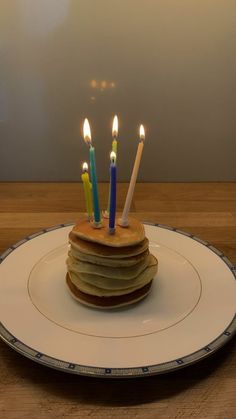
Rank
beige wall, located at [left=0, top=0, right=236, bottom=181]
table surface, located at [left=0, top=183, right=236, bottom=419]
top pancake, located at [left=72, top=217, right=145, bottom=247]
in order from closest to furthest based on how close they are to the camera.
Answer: table surface, located at [left=0, top=183, right=236, bottom=419], top pancake, located at [left=72, top=217, right=145, bottom=247], beige wall, located at [left=0, top=0, right=236, bottom=181]

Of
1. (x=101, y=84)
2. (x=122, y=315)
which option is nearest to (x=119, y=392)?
(x=122, y=315)

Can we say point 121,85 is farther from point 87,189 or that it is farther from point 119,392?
point 119,392

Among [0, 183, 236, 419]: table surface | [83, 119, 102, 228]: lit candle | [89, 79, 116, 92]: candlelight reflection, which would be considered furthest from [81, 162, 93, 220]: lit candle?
[89, 79, 116, 92]: candlelight reflection

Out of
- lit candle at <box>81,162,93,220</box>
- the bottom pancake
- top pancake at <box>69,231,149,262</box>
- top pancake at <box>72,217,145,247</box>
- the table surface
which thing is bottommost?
the table surface

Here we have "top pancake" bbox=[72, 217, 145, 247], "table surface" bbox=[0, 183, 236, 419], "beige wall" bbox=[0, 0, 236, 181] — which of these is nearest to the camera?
"table surface" bbox=[0, 183, 236, 419]

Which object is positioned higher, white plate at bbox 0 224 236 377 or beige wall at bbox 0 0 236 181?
beige wall at bbox 0 0 236 181

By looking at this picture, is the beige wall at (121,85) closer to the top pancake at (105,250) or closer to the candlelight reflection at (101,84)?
the candlelight reflection at (101,84)

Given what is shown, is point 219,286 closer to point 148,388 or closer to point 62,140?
point 148,388

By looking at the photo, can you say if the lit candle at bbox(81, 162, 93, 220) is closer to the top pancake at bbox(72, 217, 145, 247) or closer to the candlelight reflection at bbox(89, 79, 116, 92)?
the top pancake at bbox(72, 217, 145, 247)
